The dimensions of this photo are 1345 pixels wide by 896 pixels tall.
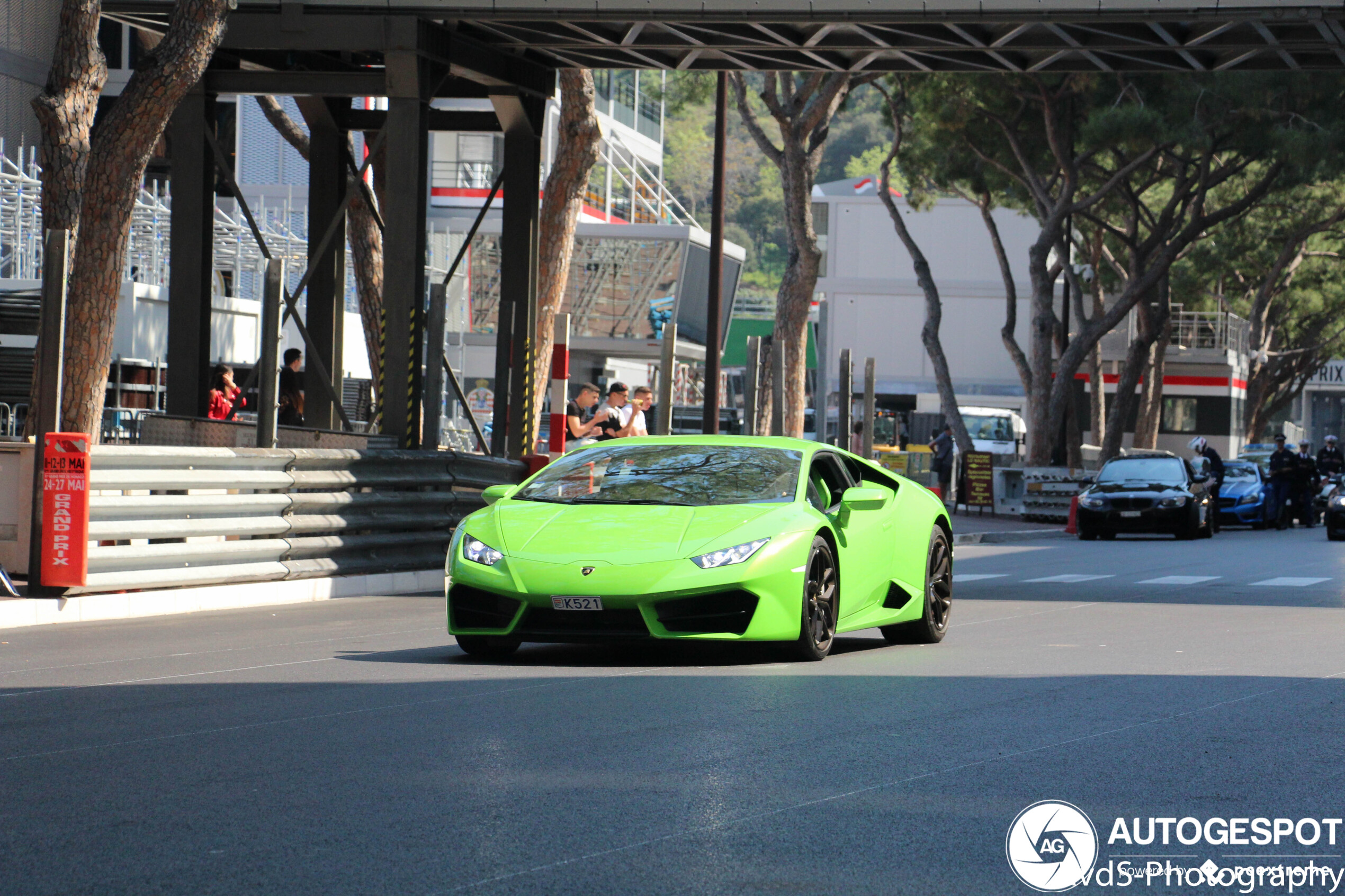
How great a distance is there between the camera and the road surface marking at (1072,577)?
63.7ft

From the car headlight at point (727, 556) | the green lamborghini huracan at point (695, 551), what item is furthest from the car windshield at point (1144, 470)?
the car headlight at point (727, 556)

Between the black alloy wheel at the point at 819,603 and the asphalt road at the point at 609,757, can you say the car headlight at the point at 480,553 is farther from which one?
the black alloy wheel at the point at 819,603

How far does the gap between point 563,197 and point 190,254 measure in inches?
240

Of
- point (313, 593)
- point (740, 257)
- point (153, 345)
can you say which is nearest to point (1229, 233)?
point (740, 257)

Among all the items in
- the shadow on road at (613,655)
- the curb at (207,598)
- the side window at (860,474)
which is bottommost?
the curb at (207,598)

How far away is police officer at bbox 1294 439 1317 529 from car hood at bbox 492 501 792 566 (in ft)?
96.8

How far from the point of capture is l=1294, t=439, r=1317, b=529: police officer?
3719 cm

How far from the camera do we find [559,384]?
17938 mm

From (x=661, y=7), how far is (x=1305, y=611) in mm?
8288

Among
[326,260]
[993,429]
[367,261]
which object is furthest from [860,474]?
[993,429]

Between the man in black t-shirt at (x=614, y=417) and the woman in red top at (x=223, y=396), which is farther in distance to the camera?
the woman in red top at (x=223, y=396)

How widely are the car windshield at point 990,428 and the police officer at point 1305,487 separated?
17236 millimetres

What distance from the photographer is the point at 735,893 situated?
477 cm

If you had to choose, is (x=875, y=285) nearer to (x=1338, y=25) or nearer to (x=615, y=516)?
(x=1338, y=25)
